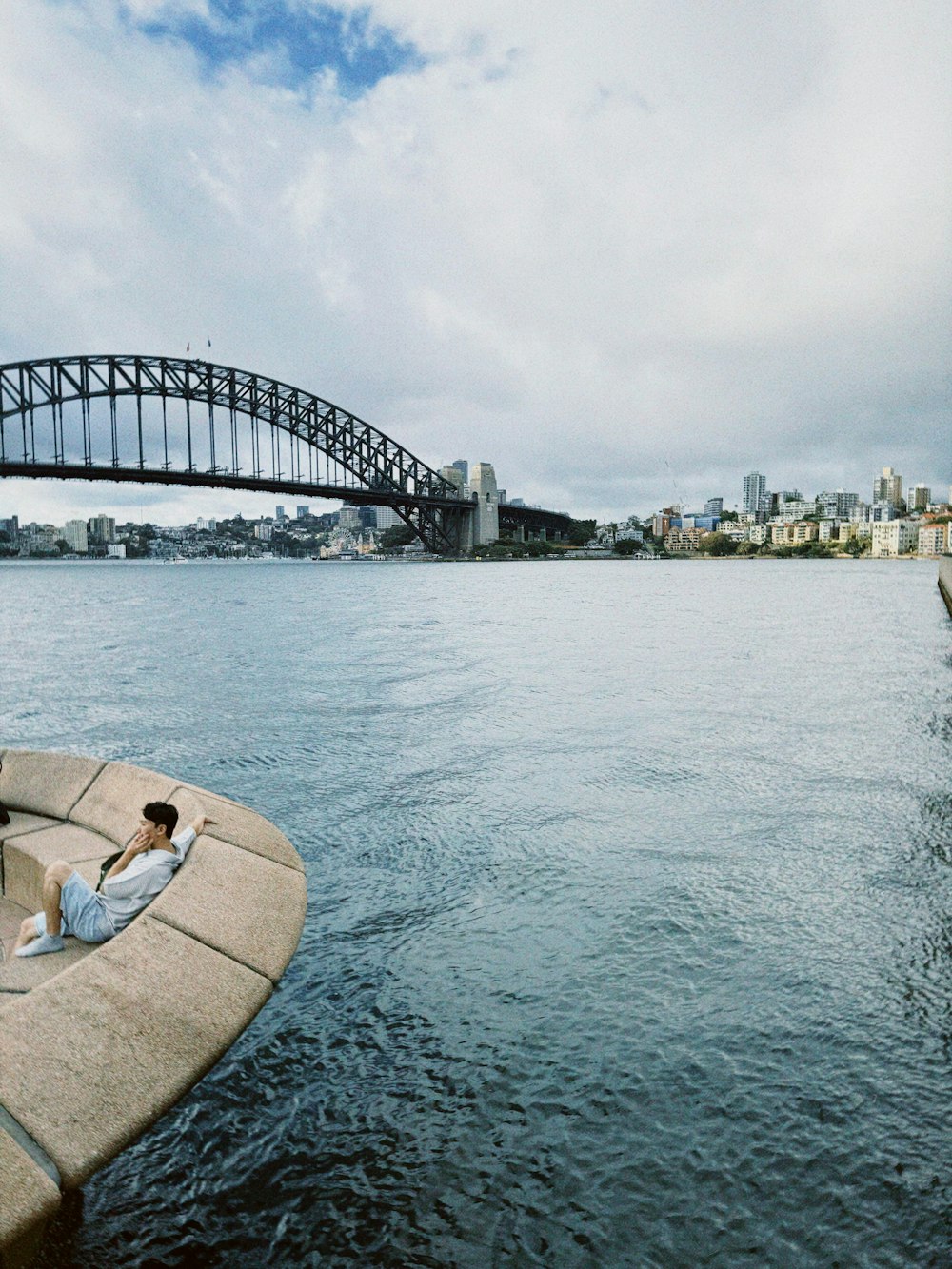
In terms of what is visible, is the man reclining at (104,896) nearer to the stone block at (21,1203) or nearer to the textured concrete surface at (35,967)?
the textured concrete surface at (35,967)

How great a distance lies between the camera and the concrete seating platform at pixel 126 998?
287 centimetres

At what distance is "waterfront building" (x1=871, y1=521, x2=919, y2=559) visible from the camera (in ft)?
598

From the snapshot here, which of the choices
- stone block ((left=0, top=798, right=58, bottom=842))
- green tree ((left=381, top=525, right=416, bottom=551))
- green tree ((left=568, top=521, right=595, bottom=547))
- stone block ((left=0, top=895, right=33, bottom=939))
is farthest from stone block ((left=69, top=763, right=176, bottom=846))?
green tree ((left=568, top=521, right=595, bottom=547))

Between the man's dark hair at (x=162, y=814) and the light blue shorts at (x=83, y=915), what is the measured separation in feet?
1.81

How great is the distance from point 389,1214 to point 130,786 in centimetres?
354

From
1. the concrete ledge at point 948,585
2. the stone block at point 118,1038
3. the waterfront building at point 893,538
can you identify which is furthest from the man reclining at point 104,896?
the waterfront building at point 893,538

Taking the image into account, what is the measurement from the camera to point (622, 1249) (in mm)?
3500

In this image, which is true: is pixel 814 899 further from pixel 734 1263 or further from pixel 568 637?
pixel 568 637

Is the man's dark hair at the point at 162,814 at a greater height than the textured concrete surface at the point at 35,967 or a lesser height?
greater

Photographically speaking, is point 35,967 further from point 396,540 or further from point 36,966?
point 396,540

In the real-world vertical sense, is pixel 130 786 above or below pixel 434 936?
above

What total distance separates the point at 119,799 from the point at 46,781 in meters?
0.92

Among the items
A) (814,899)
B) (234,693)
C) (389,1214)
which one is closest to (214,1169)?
(389,1214)

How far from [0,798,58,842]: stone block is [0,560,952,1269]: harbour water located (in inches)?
86.3
